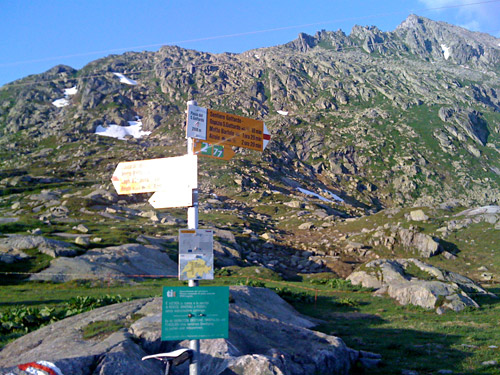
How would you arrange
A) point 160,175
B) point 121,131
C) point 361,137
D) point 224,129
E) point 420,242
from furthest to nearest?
point 121,131, point 361,137, point 420,242, point 224,129, point 160,175

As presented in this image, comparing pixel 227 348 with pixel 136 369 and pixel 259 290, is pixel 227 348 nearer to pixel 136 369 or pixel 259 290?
pixel 136 369

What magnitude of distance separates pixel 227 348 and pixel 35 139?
7940 inches

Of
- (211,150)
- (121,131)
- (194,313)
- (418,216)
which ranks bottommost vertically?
(194,313)

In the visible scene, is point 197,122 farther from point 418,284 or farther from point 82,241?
point 82,241

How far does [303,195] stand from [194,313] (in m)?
109

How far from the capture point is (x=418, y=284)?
79.6 ft

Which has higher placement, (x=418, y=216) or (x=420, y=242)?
(x=418, y=216)

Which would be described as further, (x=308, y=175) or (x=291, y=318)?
(x=308, y=175)

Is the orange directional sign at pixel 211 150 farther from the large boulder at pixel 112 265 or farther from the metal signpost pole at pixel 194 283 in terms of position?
the large boulder at pixel 112 265

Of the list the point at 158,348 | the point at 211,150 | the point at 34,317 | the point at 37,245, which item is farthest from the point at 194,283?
the point at 37,245

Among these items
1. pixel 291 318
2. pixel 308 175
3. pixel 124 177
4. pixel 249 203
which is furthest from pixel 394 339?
pixel 308 175

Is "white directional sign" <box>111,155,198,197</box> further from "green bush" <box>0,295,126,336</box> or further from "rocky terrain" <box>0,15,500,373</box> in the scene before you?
"green bush" <box>0,295,126,336</box>

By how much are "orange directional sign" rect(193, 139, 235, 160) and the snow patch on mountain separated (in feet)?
587

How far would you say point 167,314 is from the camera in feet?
20.5
